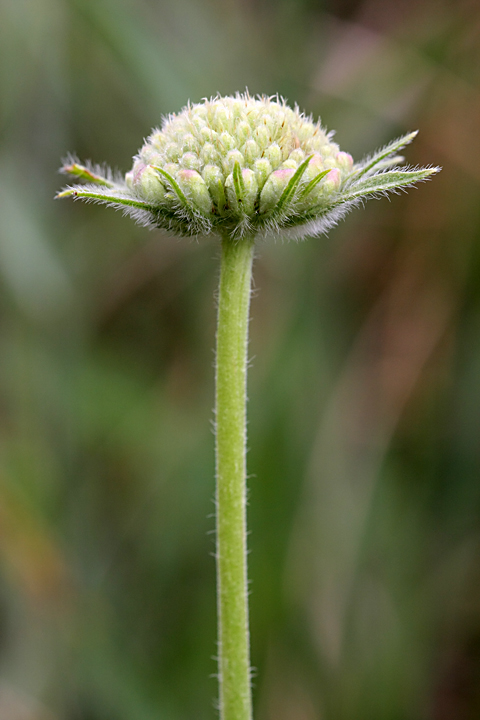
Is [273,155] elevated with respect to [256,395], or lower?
elevated

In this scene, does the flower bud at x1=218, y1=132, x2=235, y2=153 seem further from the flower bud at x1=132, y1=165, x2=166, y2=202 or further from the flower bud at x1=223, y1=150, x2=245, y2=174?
the flower bud at x1=132, y1=165, x2=166, y2=202

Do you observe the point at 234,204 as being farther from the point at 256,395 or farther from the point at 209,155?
the point at 256,395

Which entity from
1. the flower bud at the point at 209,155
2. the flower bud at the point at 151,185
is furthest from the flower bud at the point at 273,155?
the flower bud at the point at 151,185

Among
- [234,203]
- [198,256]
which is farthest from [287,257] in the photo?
[234,203]

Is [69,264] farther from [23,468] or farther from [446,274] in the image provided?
[446,274]

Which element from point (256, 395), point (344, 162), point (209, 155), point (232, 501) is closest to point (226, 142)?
point (209, 155)

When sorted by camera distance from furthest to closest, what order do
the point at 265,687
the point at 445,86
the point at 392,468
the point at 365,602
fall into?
1. the point at 445,86
2. the point at 392,468
3. the point at 365,602
4. the point at 265,687
